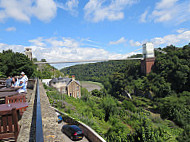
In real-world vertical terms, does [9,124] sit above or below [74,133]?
above

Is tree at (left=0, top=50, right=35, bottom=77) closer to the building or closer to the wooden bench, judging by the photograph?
the building

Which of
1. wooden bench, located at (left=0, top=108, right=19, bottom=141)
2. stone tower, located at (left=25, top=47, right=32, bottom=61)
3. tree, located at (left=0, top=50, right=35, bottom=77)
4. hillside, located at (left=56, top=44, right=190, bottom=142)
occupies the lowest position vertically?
hillside, located at (left=56, top=44, right=190, bottom=142)

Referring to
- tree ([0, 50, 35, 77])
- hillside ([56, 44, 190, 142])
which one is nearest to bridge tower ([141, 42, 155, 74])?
hillside ([56, 44, 190, 142])

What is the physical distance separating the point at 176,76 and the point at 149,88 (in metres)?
6.23

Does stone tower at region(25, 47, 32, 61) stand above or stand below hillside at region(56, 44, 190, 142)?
above

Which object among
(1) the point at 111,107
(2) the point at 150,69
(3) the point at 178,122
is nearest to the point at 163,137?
(1) the point at 111,107

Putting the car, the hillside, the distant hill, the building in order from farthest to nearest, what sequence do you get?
the distant hill < the building < the hillside < the car

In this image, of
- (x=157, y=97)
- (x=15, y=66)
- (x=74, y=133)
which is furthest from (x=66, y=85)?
(x=74, y=133)

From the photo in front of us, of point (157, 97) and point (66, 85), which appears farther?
point (157, 97)

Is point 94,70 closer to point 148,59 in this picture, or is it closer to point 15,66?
point 148,59

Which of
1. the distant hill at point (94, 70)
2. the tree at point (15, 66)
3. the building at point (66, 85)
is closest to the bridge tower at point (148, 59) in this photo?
the building at point (66, 85)

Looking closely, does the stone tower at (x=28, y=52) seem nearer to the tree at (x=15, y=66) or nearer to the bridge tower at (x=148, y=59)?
the tree at (x=15, y=66)

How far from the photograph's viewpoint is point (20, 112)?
3512mm

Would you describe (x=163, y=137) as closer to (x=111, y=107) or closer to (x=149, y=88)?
(x=111, y=107)
